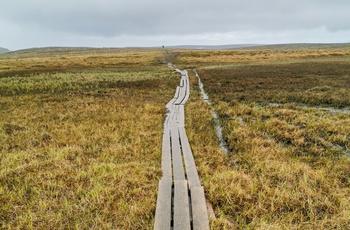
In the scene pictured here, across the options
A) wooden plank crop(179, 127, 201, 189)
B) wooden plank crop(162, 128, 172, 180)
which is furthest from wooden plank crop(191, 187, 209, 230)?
wooden plank crop(162, 128, 172, 180)

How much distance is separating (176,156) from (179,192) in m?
2.09

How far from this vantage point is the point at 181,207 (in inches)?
185

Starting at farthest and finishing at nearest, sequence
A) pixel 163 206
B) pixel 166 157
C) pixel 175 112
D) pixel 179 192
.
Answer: pixel 175 112 < pixel 166 157 < pixel 179 192 < pixel 163 206

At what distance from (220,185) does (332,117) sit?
8.67 meters

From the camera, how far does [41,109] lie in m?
13.7

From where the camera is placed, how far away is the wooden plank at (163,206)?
14.0 ft

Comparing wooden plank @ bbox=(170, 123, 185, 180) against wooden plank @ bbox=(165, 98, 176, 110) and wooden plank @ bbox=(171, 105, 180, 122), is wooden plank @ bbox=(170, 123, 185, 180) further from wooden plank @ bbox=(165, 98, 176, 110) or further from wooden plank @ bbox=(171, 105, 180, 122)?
wooden plank @ bbox=(165, 98, 176, 110)

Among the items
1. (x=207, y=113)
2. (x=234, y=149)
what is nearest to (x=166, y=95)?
(x=207, y=113)

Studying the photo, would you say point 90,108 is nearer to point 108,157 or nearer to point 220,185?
point 108,157

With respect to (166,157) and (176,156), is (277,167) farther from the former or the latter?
(166,157)

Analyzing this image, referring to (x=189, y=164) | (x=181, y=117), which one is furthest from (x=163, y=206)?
(x=181, y=117)

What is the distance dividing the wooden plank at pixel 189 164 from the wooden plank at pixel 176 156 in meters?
0.16

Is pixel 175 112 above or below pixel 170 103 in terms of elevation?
below

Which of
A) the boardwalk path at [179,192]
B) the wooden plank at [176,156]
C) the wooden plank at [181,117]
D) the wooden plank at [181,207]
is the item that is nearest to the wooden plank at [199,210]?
the boardwalk path at [179,192]
